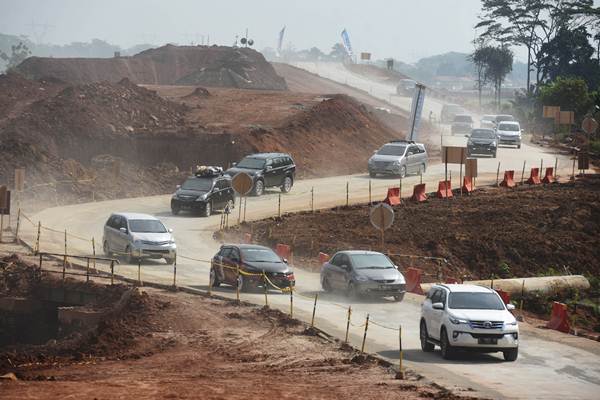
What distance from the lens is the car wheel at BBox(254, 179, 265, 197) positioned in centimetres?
5719

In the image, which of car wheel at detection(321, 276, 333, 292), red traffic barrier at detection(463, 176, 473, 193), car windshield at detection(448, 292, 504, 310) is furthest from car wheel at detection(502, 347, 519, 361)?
red traffic barrier at detection(463, 176, 473, 193)

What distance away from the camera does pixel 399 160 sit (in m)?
63.1

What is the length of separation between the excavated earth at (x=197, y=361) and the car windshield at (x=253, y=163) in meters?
24.3

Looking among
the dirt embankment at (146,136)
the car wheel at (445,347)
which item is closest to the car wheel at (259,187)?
the dirt embankment at (146,136)

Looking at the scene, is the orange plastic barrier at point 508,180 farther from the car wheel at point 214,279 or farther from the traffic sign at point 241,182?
the car wheel at point 214,279

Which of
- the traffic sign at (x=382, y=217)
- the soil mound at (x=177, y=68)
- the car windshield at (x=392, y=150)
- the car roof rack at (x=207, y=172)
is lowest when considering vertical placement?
the car roof rack at (x=207, y=172)

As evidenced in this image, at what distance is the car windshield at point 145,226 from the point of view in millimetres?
40781

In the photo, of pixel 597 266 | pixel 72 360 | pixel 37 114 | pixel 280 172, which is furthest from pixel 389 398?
pixel 37 114

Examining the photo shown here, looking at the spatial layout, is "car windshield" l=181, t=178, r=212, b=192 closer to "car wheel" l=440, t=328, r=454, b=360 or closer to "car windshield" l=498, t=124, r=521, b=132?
"car wheel" l=440, t=328, r=454, b=360

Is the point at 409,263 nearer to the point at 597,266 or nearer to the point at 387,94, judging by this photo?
the point at 597,266

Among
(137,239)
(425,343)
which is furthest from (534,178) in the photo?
(425,343)

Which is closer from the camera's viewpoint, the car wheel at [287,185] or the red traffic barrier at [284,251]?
the red traffic barrier at [284,251]

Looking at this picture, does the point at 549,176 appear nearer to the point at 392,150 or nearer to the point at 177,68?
the point at 392,150

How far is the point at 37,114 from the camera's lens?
7275 cm
